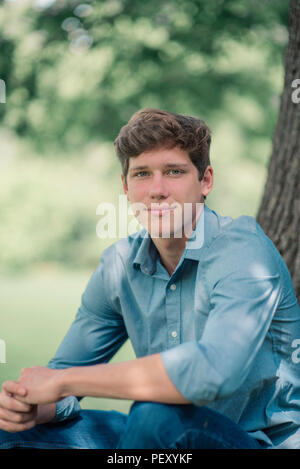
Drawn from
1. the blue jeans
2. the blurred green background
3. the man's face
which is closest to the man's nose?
the man's face

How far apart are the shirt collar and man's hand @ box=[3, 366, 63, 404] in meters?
0.62

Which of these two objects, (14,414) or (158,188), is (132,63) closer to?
(158,188)

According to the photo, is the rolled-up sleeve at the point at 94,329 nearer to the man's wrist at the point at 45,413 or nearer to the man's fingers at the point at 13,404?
the man's wrist at the point at 45,413

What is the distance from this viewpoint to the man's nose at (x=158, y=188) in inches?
86.2

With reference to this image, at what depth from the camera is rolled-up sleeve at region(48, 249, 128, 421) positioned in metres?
2.41

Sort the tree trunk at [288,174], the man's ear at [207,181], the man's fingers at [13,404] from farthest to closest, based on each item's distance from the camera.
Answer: the tree trunk at [288,174], the man's ear at [207,181], the man's fingers at [13,404]

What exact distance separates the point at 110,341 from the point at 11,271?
45.0 ft

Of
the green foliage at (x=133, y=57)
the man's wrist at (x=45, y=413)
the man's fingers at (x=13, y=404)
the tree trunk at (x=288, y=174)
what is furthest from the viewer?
the green foliage at (x=133, y=57)

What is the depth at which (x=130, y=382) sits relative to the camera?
5.64 ft

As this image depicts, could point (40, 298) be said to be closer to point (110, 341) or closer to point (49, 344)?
point (49, 344)

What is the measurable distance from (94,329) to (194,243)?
2.09 ft

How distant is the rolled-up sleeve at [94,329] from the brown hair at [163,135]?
0.53m

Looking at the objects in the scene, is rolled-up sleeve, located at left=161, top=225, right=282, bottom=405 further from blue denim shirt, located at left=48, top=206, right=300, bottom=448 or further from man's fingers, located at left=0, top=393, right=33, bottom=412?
man's fingers, located at left=0, top=393, right=33, bottom=412

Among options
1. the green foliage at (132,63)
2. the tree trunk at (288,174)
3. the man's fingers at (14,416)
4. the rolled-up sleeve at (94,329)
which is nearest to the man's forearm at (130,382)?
the man's fingers at (14,416)
